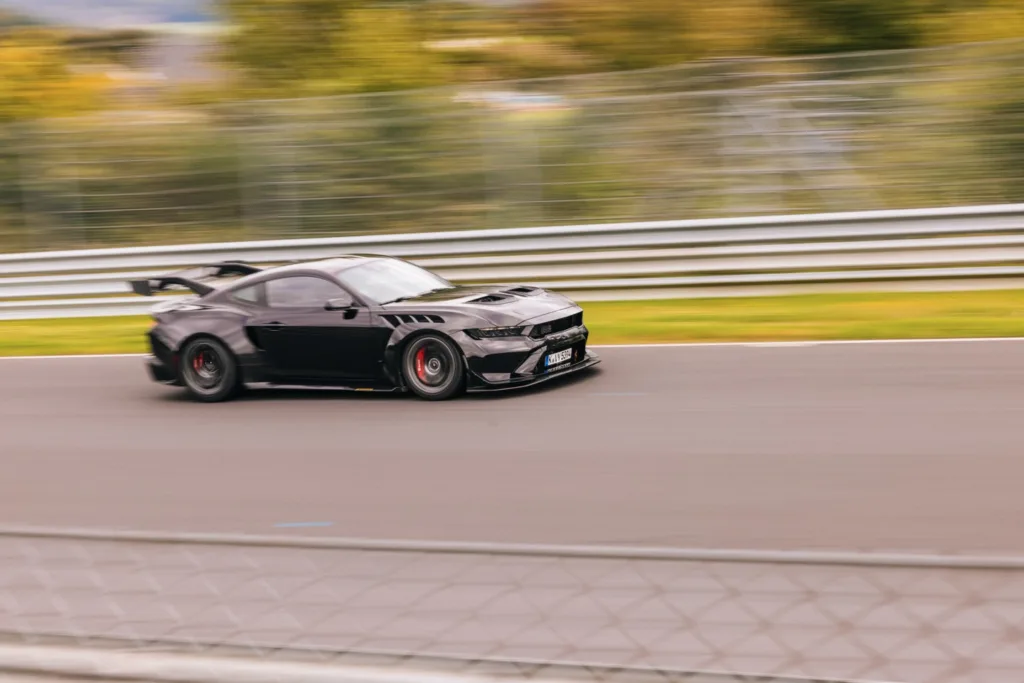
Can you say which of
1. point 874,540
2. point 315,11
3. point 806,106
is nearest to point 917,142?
point 806,106

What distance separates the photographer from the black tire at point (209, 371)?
37.7 ft

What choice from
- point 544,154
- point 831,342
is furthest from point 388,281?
point 544,154

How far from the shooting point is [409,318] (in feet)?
34.7

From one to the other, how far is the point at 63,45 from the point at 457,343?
79.1 ft

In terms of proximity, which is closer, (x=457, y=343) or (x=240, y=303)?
(x=457, y=343)

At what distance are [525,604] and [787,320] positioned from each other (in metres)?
9.84

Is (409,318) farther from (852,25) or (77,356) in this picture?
(852,25)

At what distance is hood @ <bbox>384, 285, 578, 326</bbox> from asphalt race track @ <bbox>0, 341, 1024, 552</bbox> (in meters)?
0.65

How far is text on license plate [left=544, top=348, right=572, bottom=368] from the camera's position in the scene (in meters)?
10.5

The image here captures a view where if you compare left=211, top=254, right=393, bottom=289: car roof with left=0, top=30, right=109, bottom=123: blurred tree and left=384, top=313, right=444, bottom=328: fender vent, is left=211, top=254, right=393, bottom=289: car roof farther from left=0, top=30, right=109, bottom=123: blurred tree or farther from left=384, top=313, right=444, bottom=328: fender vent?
left=0, top=30, right=109, bottom=123: blurred tree

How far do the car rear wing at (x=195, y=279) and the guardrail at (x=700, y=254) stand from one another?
14.7 feet

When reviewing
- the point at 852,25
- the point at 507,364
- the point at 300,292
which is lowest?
the point at 507,364

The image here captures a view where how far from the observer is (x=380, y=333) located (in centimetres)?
1067

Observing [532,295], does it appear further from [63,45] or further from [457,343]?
[63,45]
